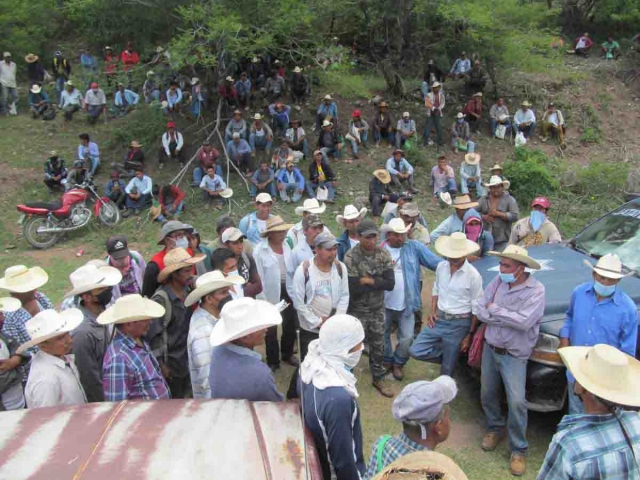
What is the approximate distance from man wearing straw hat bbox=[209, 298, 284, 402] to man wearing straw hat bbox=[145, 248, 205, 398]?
0.94 metres

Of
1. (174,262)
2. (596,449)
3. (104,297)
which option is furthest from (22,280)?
(596,449)

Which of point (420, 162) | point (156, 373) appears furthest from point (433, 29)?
point (156, 373)

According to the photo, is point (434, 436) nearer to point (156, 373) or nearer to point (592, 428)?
point (592, 428)

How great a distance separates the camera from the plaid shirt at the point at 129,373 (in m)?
3.52

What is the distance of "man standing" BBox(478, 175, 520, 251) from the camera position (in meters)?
7.17

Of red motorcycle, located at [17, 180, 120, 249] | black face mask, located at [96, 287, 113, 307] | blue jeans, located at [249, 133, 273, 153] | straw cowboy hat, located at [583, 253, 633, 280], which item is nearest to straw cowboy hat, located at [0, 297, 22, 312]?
black face mask, located at [96, 287, 113, 307]

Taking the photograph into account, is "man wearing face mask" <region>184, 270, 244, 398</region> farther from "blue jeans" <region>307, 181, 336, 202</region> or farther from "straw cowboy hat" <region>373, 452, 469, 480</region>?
"blue jeans" <region>307, 181, 336, 202</region>

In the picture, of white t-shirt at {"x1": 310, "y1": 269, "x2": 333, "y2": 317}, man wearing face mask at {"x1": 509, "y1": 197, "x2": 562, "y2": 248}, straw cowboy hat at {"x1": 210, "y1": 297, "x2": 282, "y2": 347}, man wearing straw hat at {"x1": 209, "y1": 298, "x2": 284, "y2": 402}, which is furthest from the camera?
man wearing face mask at {"x1": 509, "y1": 197, "x2": 562, "y2": 248}

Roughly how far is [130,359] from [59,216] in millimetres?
8801

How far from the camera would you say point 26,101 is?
57.7 feet

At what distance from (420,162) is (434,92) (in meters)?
2.20

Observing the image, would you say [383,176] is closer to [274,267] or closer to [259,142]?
[259,142]

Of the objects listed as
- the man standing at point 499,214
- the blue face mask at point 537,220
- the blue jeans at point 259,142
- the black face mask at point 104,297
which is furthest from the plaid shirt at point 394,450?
the blue jeans at point 259,142

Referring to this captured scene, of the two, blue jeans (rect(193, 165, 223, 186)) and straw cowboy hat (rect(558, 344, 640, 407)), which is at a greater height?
straw cowboy hat (rect(558, 344, 640, 407))
